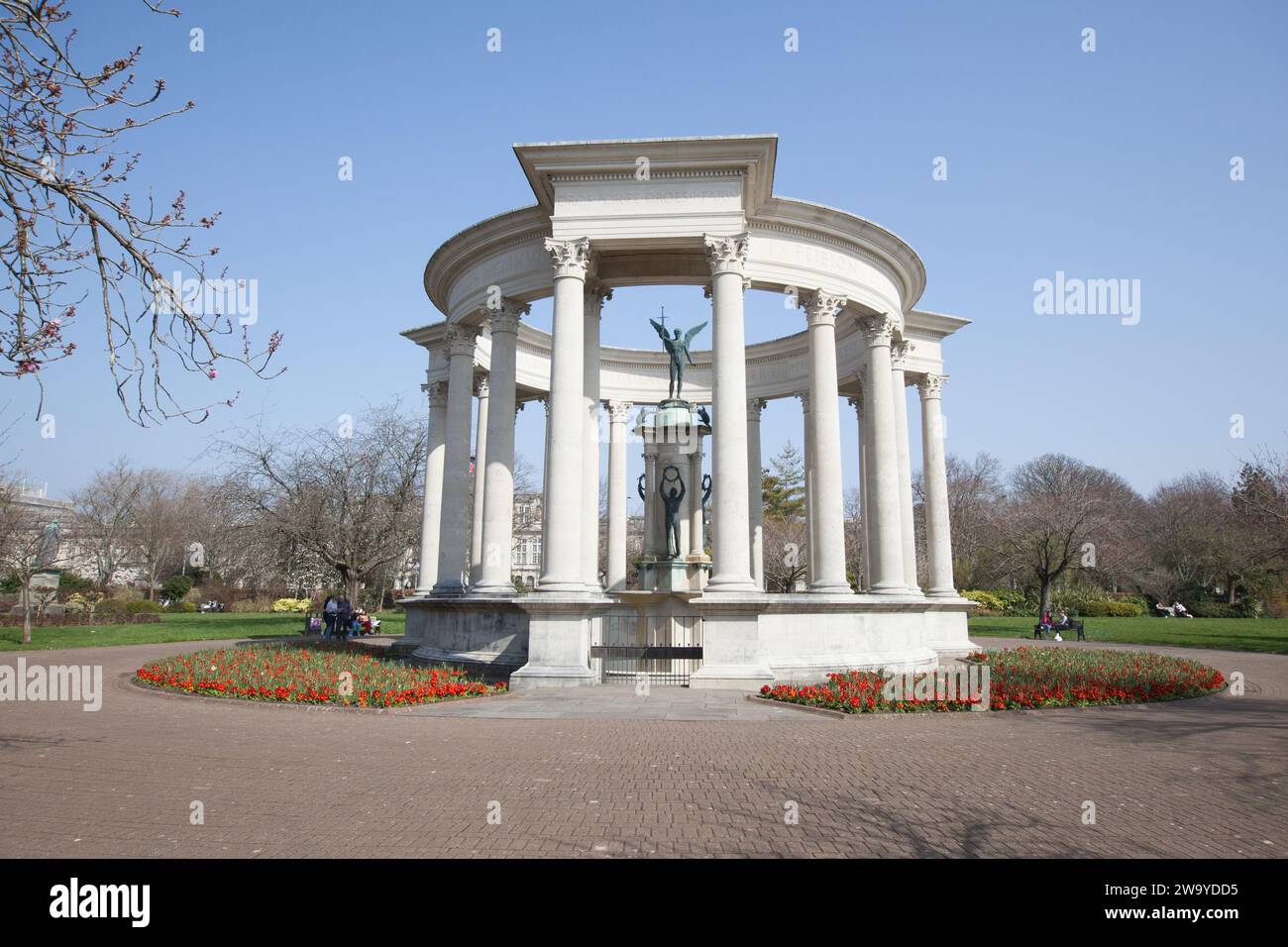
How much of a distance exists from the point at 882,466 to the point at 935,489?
7.29m

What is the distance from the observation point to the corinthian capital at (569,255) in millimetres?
22125

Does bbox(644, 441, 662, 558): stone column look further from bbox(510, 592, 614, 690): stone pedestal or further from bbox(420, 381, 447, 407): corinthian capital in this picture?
bbox(420, 381, 447, 407): corinthian capital

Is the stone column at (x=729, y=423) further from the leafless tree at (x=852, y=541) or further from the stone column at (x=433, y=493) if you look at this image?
the leafless tree at (x=852, y=541)

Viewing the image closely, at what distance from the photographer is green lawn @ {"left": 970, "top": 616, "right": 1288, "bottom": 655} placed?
38.2 meters

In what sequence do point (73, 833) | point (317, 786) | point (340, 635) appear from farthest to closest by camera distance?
point (340, 635) < point (317, 786) < point (73, 833)

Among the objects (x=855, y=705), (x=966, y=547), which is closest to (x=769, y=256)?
(x=855, y=705)

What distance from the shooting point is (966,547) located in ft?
257

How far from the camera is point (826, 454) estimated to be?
23.8m

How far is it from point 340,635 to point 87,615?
26.9 meters

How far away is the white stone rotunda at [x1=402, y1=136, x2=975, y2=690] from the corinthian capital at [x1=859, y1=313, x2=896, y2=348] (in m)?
0.05

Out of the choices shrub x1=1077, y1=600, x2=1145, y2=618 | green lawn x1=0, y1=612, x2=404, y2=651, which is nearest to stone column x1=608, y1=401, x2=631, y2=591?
green lawn x1=0, y1=612, x2=404, y2=651

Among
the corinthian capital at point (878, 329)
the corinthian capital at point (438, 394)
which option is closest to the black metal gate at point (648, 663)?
the corinthian capital at point (878, 329)

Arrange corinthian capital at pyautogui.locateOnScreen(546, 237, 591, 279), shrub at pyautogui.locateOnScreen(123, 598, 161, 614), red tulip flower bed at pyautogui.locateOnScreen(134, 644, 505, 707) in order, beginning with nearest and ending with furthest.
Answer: red tulip flower bed at pyautogui.locateOnScreen(134, 644, 505, 707) → corinthian capital at pyautogui.locateOnScreen(546, 237, 591, 279) → shrub at pyautogui.locateOnScreen(123, 598, 161, 614)
